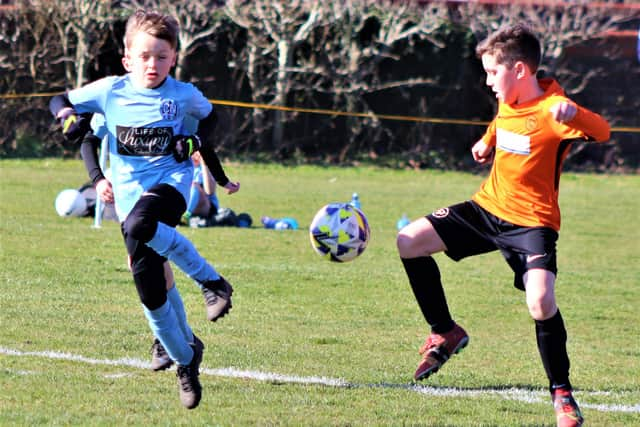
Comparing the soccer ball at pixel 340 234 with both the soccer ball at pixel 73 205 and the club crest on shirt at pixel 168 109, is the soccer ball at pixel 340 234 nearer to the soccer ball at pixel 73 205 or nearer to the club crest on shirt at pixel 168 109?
the club crest on shirt at pixel 168 109

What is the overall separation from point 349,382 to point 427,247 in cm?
87

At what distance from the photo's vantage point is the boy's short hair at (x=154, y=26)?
18.4 feet

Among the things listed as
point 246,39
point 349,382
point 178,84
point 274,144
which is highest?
point 178,84

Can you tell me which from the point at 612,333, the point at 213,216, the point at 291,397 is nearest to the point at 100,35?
the point at 213,216

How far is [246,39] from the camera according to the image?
Result: 25.7m

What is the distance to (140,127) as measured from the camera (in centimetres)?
574

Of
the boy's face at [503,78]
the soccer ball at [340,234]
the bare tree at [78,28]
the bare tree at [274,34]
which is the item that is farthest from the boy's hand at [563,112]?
the bare tree at [274,34]

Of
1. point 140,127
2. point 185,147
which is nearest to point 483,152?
point 185,147

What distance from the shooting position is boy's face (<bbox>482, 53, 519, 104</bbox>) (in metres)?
5.77

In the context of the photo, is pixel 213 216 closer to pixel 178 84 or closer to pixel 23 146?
pixel 178 84

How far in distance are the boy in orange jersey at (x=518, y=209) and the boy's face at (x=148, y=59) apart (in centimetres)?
163

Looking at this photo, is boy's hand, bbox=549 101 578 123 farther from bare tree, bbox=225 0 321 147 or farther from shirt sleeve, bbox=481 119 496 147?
bare tree, bbox=225 0 321 147

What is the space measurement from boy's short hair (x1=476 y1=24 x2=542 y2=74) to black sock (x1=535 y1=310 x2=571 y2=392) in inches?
53.1

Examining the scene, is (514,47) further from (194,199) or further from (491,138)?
(194,199)
